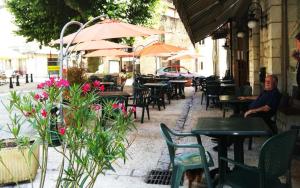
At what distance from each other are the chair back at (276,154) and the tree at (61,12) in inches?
683

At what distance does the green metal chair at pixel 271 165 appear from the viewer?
3.41m

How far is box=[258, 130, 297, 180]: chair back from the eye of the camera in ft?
11.2

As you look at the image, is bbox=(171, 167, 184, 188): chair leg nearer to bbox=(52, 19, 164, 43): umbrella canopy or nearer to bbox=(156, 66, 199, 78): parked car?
bbox=(52, 19, 164, 43): umbrella canopy

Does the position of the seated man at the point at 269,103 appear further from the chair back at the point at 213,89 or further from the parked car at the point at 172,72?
the parked car at the point at 172,72

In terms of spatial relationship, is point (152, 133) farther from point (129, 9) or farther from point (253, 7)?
point (129, 9)

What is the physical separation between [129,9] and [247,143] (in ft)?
53.1

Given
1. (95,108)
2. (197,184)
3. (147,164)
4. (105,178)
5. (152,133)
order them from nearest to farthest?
(95,108)
(197,184)
(105,178)
(147,164)
(152,133)

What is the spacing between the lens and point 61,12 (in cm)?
2150

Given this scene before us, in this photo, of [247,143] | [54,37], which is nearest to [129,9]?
[54,37]

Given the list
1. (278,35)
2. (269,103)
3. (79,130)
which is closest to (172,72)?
(278,35)

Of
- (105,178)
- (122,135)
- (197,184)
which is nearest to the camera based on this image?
(122,135)

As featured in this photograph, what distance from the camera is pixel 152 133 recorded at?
8.77 metres

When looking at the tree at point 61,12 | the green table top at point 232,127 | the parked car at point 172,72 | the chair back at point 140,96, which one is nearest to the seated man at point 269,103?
the green table top at point 232,127

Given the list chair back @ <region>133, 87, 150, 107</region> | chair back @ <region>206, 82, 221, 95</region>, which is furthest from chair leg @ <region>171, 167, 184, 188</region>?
chair back @ <region>206, 82, 221, 95</region>
